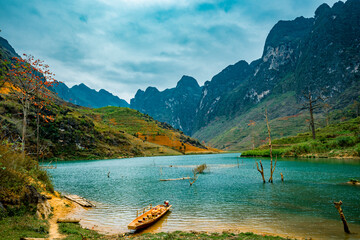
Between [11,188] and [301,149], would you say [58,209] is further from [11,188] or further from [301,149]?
[301,149]

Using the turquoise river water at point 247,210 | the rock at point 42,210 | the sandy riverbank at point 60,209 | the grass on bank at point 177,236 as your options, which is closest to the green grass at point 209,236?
the grass on bank at point 177,236

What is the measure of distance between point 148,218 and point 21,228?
9.49 m

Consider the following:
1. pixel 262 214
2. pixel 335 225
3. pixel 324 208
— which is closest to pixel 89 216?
pixel 262 214

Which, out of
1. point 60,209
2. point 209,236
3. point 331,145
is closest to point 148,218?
point 209,236

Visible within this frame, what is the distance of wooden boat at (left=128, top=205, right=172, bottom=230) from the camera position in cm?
1758

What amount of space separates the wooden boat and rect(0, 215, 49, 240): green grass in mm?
6233

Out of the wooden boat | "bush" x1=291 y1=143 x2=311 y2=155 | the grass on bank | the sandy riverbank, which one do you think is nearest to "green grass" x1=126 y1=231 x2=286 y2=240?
the grass on bank

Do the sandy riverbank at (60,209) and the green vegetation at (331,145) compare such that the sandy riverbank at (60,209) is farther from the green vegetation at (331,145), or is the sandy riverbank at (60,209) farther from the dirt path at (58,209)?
the green vegetation at (331,145)

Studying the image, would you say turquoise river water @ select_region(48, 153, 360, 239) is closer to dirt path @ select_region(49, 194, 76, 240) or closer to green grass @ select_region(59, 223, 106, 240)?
dirt path @ select_region(49, 194, 76, 240)

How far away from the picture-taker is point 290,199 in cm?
2609

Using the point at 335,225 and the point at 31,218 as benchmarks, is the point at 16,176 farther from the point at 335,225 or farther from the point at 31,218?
the point at 335,225

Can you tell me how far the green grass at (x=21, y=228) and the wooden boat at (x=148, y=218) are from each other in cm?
623

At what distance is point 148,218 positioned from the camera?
1922cm

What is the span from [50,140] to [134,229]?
128 meters
